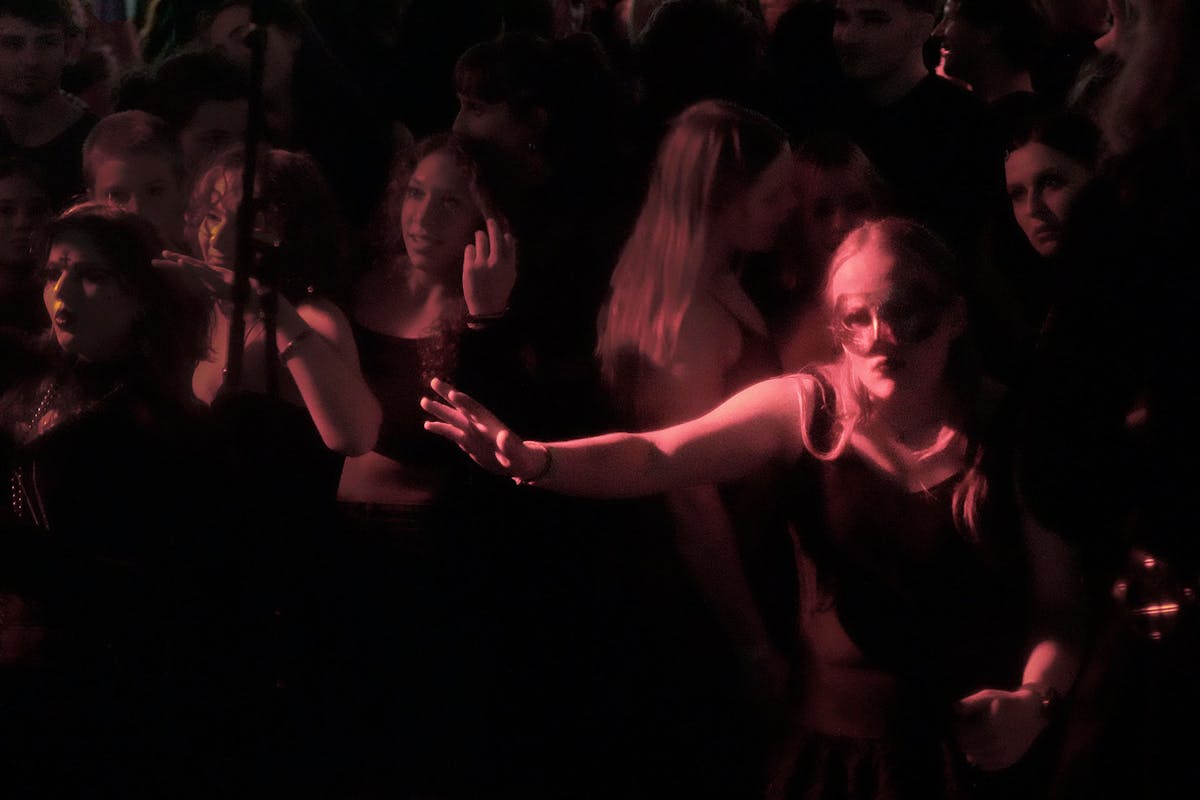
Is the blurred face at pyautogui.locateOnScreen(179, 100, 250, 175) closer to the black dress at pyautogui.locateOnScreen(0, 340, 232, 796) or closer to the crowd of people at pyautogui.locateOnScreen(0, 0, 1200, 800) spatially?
the crowd of people at pyautogui.locateOnScreen(0, 0, 1200, 800)

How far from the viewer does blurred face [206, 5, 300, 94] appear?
1927 millimetres

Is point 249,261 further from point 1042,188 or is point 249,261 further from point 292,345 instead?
point 1042,188

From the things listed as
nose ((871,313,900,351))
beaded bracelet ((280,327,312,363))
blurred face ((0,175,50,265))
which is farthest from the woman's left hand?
blurred face ((0,175,50,265))

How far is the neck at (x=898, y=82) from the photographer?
5.82 ft

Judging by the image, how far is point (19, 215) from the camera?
2070mm

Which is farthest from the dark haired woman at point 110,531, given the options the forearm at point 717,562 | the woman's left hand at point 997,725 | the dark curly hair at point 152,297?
the woman's left hand at point 997,725

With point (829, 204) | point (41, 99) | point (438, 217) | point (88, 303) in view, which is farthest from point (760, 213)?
point (41, 99)

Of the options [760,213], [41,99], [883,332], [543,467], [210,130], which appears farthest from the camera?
[41,99]

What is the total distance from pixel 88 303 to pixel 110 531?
13.9 inches

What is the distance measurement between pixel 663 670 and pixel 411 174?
2.61ft

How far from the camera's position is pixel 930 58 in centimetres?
177

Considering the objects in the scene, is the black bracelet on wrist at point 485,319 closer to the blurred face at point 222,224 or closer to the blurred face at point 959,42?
the blurred face at point 222,224

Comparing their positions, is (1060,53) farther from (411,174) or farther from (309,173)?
(309,173)

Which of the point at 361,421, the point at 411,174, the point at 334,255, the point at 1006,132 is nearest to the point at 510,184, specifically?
the point at 411,174
